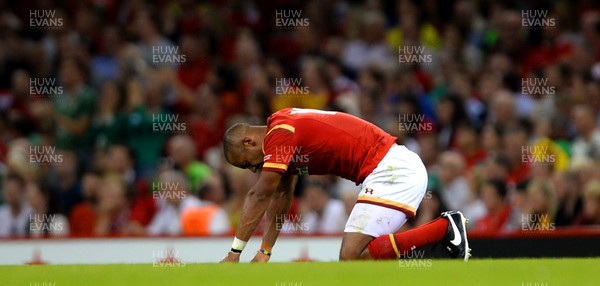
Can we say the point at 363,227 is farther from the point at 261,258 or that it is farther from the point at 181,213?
the point at 181,213

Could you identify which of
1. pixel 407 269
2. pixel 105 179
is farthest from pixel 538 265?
pixel 105 179

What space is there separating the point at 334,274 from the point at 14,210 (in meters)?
8.17

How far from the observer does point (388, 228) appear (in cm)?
1032

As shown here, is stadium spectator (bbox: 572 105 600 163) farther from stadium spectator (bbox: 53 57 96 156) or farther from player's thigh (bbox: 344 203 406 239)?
stadium spectator (bbox: 53 57 96 156)

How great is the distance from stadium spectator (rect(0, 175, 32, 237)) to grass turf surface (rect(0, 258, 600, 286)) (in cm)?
596

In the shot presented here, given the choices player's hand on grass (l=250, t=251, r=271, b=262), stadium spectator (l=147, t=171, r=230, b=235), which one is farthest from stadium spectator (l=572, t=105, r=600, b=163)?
player's hand on grass (l=250, t=251, r=271, b=262)

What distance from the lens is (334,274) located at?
351 inches

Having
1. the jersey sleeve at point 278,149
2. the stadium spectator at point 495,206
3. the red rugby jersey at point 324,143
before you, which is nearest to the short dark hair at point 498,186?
the stadium spectator at point 495,206

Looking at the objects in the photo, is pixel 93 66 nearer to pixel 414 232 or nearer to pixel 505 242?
pixel 505 242

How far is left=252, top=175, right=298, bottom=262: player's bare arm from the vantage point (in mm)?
10477

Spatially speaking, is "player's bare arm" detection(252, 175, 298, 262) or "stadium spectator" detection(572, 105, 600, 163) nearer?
"player's bare arm" detection(252, 175, 298, 262)

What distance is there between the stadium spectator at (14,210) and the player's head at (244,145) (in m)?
6.42

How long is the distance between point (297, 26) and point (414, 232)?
8.80 m

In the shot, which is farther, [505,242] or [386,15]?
[386,15]
